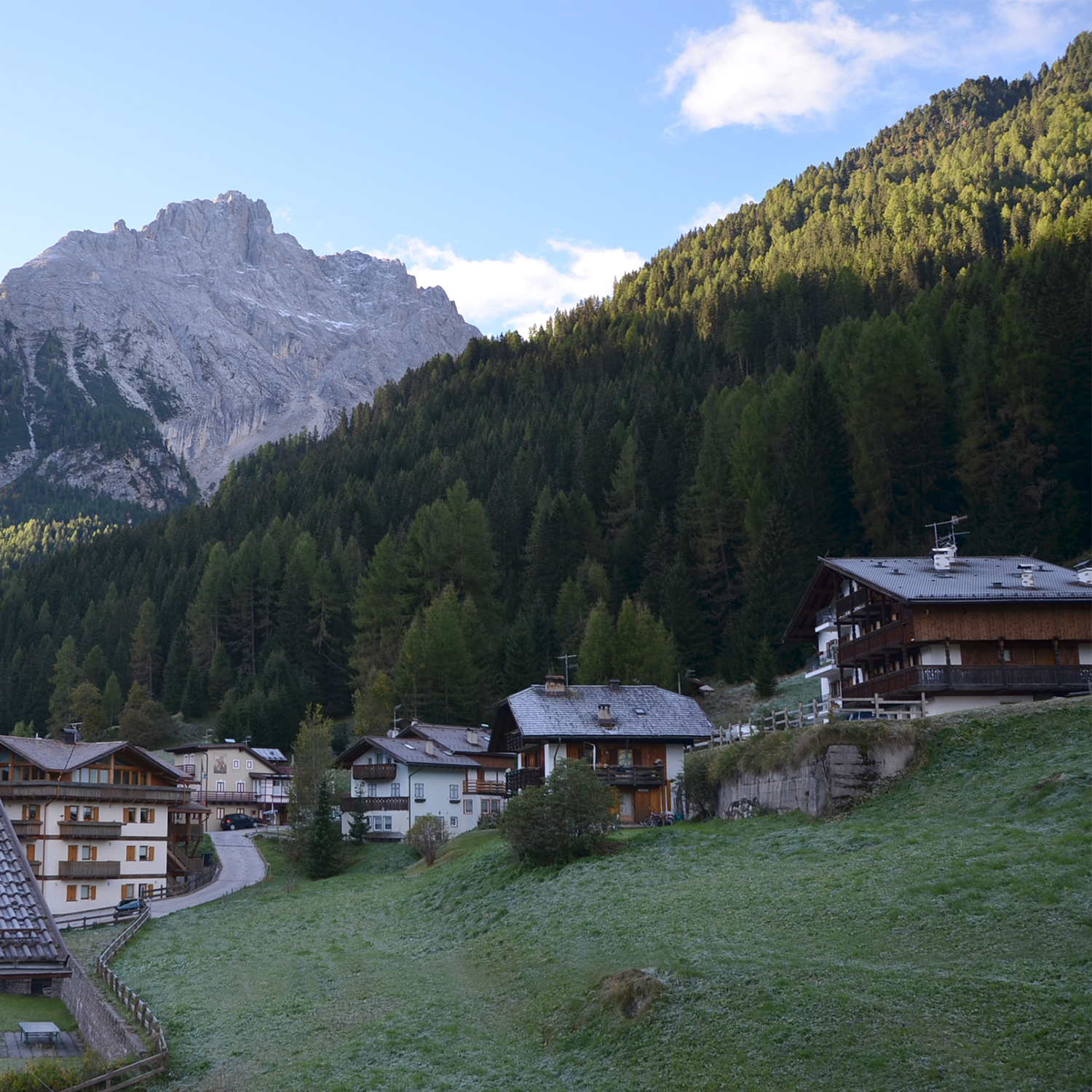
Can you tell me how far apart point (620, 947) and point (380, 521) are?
125626mm

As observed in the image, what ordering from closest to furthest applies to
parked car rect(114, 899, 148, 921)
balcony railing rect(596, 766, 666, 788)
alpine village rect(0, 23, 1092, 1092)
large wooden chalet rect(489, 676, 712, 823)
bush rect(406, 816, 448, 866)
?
1. alpine village rect(0, 23, 1092, 1092)
2. balcony railing rect(596, 766, 666, 788)
3. large wooden chalet rect(489, 676, 712, 823)
4. parked car rect(114, 899, 148, 921)
5. bush rect(406, 816, 448, 866)

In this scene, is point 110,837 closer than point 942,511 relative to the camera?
Yes

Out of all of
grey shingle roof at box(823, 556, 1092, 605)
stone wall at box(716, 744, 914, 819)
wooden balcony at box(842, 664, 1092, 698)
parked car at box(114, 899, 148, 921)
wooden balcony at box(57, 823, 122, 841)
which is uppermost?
grey shingle roof at box(823, 556, 1092, 605)

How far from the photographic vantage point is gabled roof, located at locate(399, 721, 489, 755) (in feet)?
270

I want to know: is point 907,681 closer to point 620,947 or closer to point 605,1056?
point 620,947

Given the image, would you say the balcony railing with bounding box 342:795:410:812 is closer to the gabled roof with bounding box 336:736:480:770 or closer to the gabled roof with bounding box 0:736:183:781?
the gabled roof with bounding box 336:736:480:770

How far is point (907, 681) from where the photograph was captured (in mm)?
47781

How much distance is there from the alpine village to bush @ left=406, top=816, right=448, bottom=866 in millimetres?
325

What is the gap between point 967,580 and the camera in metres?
49.2

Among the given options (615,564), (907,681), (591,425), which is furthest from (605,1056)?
(591,425)

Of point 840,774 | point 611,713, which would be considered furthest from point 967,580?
point 611,713

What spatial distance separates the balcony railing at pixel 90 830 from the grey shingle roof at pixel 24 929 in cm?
5565

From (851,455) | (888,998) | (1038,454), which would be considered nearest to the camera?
(888,998)

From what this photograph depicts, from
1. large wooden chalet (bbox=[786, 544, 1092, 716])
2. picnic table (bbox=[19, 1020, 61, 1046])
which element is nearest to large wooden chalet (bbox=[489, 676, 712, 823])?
large wooden chalet (bbox=[786, 544, 1092, 716])
